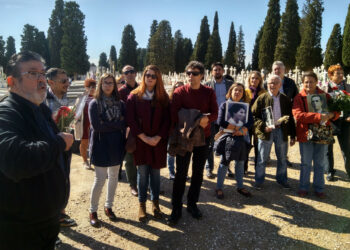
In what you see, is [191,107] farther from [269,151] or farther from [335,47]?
[335,47]

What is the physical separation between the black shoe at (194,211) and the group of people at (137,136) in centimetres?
2


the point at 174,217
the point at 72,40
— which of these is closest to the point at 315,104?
the point at 174,217

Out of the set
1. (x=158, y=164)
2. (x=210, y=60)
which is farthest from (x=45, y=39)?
(x=158, y=164)

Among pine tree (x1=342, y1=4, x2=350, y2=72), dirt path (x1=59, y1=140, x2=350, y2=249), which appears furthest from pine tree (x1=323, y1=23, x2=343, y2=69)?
dirt path (x1=59, y1=140, x2=350, y2=249)

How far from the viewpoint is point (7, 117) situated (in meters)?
1.49

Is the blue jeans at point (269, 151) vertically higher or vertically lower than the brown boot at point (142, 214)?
higher

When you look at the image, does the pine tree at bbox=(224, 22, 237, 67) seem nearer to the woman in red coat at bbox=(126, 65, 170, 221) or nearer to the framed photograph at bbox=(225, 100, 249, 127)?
the framed photograph at bbox=(225, 100, 249, 127)

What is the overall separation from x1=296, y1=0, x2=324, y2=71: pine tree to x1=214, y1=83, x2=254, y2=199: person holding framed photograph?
29.6 metres

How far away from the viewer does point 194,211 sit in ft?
11.7

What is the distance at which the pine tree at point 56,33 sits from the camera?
3944 cm

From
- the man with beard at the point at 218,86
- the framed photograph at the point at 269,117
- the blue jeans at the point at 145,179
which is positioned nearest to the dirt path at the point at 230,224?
the blue jeans at the point at 145,179

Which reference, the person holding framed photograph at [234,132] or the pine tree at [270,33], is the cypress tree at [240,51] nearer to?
the pine tree at [270,33]

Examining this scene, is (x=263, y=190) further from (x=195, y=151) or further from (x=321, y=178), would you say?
(x=195, y=151)

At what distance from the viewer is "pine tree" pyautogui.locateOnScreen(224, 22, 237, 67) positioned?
1574 inches
